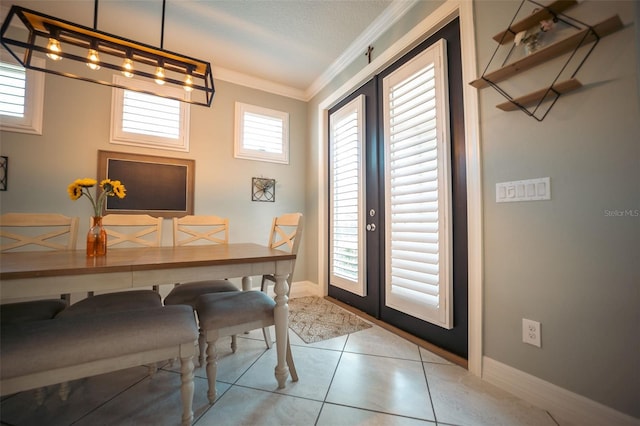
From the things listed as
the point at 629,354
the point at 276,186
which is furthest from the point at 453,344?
the point at 276,186

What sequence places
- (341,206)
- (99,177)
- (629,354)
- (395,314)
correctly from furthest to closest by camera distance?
(341,206) → (99,177) → (395,314) → (629,354)

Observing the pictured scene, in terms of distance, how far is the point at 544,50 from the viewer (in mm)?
1217

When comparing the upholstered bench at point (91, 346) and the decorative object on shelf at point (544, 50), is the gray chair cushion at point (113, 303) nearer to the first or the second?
the upholstered bench at point (91, 346)

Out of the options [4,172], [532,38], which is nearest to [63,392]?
[4,172]

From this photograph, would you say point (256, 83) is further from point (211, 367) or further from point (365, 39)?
point (211, 367)

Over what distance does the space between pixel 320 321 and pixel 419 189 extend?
1.47m

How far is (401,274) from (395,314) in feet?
1.26

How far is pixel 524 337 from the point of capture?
1346mm

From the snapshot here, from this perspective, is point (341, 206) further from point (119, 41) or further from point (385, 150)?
point (119, 41)

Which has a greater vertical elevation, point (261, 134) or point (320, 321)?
point (261, 134)

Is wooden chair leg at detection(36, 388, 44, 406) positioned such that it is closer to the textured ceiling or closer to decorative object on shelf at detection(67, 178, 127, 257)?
decorative object on shelf at detection(67, 178, 127, 257)

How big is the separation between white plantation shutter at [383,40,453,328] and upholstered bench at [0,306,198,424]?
154 cm

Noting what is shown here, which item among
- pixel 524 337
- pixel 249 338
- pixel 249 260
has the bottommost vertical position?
pixel 249 338

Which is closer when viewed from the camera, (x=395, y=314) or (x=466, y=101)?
(x=466, y=101)
